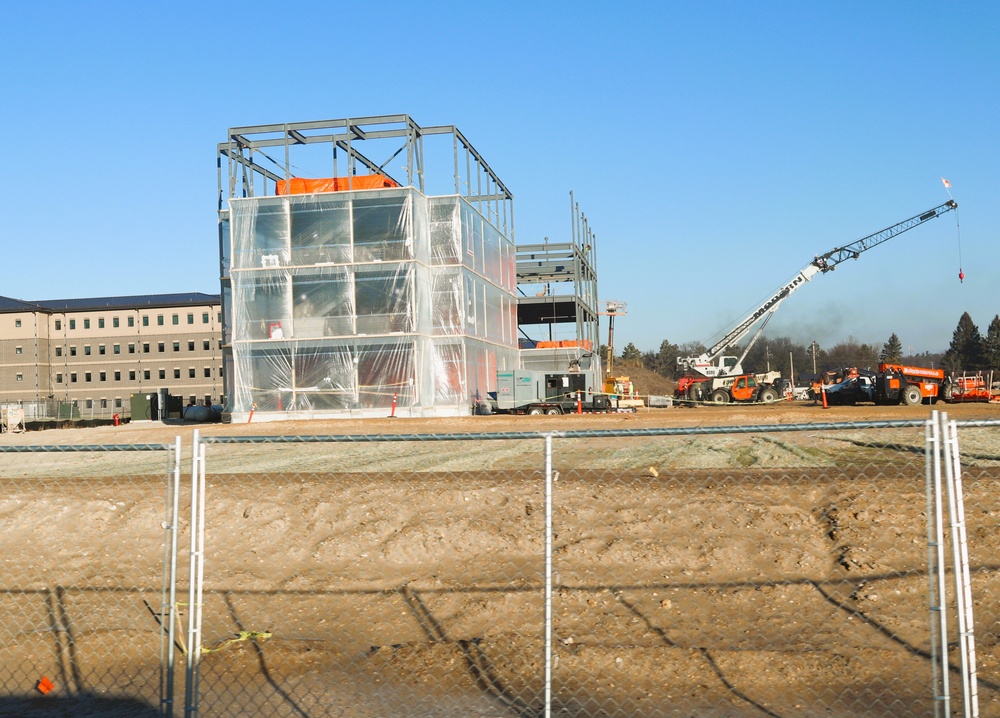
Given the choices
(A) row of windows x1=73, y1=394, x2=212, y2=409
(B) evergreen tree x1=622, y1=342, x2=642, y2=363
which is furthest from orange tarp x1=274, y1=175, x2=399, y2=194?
(B) evergreen tree x1=622, y1=342, x2=642, y2=363

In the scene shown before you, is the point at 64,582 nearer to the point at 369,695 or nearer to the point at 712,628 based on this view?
the point at 369,695

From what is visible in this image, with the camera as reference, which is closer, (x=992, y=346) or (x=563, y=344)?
(x=563, y=344)

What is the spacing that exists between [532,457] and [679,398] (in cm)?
4010

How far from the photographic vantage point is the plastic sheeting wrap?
39.8 meters

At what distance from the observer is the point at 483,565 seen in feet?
37.1

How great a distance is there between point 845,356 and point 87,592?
16503cm

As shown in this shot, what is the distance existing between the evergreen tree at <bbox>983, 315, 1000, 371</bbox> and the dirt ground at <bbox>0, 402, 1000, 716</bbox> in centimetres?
11208

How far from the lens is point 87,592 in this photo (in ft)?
37.2

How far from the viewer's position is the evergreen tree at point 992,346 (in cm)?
11575

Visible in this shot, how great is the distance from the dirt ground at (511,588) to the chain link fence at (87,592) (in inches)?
1.7

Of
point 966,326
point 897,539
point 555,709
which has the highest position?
point 966,326

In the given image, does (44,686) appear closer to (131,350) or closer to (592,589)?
(592,589)

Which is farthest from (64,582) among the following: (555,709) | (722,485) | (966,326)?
(966,326)

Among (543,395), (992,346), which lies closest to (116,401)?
(543,395)
